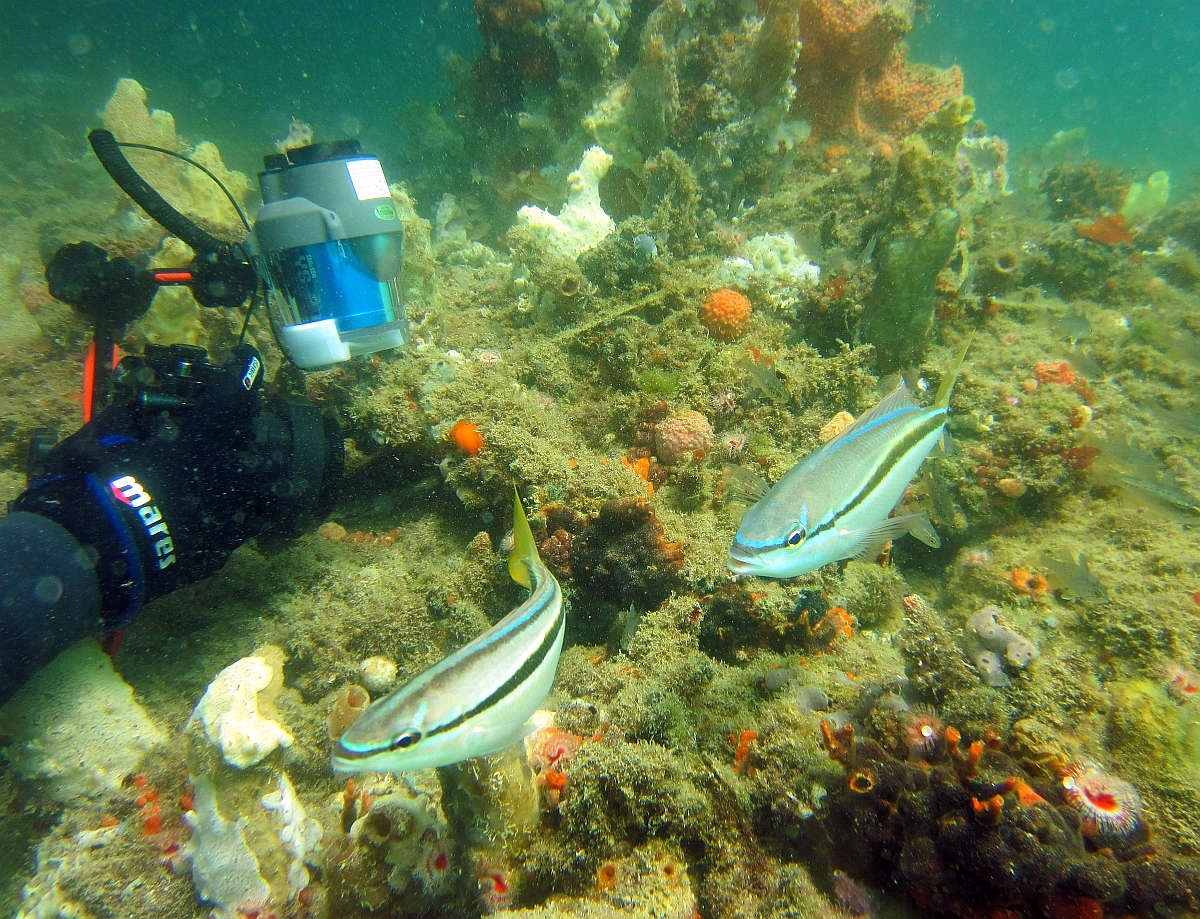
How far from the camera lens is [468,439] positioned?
168 inches

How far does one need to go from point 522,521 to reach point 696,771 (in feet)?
5.06

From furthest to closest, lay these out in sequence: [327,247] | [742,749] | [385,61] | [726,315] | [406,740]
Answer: [385,61] → [726,315] → [327,247] → [742,749] → [406,740]

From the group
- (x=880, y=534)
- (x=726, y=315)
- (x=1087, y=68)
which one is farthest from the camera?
(x=1087, y=68)

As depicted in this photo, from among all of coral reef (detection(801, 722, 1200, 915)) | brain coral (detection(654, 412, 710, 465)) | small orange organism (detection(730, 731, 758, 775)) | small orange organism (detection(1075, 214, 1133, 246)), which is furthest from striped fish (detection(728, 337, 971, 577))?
small orange organism (detection(1075, 214, 1133, 246))

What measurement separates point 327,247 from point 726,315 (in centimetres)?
372

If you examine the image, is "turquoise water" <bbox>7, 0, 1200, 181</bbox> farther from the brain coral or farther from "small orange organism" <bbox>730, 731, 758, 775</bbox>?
"small orange organism" <bbox>730, 731, 758, 775</bbox>

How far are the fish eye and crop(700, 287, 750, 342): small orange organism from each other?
469 cm

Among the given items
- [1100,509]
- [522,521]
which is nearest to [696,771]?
[522,521]

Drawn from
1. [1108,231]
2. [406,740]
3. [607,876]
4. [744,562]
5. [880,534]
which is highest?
[1108,231]

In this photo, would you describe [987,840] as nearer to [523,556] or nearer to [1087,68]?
[523,556]

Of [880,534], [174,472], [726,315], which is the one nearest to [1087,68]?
[726,315]

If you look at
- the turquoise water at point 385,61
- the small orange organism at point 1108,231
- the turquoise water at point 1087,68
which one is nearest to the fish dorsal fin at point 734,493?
the small orange organism at point 1108,231

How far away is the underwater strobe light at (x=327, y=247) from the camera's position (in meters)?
3.58

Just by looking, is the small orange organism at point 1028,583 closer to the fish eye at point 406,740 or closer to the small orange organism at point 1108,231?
the fish eye at point 406,740
